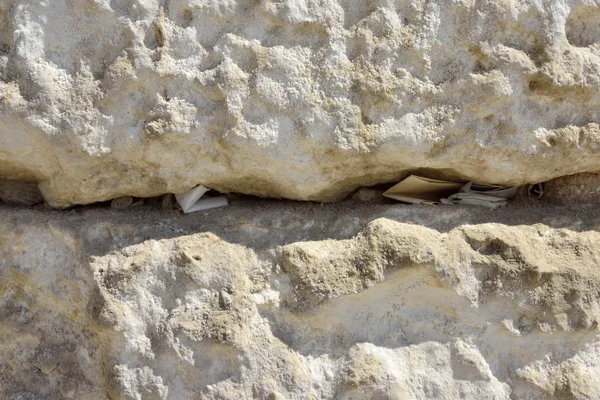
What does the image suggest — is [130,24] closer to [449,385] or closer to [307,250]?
[307,250]

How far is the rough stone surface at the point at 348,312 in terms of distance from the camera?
1.26m

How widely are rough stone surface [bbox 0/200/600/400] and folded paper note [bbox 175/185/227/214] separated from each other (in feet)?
0.26

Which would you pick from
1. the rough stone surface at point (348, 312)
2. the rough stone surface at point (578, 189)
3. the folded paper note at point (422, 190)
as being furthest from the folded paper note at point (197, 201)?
the rough stone surface at point (578, 189)

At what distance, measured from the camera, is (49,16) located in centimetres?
123

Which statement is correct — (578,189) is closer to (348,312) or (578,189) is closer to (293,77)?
(348,312)

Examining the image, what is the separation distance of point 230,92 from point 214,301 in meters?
0.42

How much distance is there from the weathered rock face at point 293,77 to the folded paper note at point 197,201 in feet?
0.45

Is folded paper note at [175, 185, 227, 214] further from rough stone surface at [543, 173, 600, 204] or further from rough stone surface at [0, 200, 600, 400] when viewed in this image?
rough stone surface at [543, 173, 600, 204]

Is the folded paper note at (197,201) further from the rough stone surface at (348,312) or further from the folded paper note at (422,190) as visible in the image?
the folded paper note at (422,190)

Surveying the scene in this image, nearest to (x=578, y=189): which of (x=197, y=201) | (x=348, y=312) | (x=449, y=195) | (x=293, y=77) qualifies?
(x=449, y=195)

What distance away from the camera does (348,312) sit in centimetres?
129

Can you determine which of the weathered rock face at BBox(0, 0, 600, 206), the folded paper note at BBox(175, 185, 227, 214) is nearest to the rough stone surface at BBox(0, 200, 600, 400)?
the folded paper note at BBox(175, 185, 227, 214)

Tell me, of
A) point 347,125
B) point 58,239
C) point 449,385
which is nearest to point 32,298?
point 58,239

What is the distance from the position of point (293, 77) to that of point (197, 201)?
367mm
